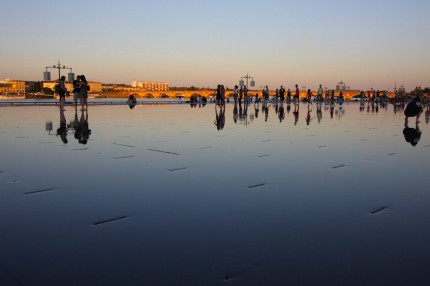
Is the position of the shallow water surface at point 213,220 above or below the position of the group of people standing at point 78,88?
below

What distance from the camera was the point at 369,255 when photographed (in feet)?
8.94

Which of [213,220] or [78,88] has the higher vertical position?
[78,88]

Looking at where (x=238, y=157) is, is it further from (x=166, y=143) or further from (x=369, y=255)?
(x=369, y=255)

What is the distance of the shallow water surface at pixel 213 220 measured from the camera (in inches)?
97.3

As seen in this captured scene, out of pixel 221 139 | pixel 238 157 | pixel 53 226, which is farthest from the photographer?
pixel 221 139

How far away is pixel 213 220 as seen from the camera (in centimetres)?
349

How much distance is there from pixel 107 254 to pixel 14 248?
0.72 meters

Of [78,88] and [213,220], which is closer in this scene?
[213,220]

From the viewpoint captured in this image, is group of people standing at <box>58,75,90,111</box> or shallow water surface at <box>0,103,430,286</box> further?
group of people standing at <box>58,75,90,111</box>

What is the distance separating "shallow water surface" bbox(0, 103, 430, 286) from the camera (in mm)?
2471

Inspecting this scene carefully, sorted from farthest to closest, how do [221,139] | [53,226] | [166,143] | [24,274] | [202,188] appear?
[221,139]
[166,143]
[202,188]
[53,226]
[24,274]

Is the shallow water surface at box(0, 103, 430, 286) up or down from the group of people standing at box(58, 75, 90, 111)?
down

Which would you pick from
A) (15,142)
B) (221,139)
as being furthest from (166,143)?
(15,142)

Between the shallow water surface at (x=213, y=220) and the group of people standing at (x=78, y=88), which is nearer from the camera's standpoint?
the shallow water surface at (x=213, y=220)
